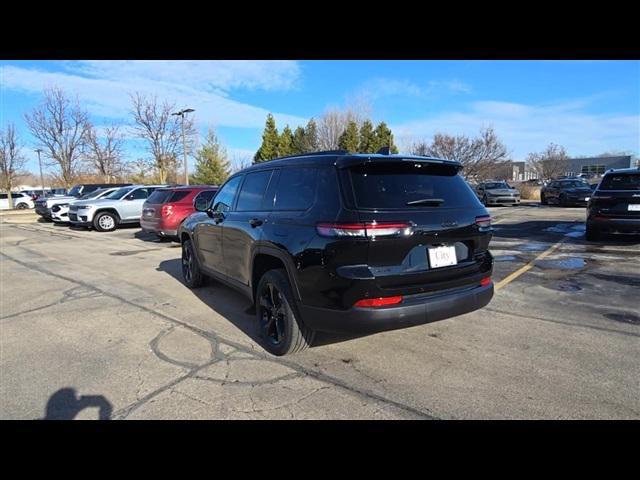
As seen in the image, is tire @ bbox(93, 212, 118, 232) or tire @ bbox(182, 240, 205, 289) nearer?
tire @ bbox(182, 240, 205, 289)

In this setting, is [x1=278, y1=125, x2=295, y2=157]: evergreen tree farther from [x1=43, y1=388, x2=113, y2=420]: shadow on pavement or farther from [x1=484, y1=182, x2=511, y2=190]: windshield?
[x1=43, y1=388, x2=113, y2=420]: shadow on pavement

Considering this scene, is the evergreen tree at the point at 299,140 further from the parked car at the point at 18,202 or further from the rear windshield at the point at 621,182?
the rear windshield at the point at 621,182

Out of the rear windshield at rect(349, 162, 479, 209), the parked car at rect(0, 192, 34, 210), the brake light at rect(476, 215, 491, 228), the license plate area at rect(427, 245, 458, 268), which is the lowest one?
the license plate area at rect(427, 245, 458, 268)

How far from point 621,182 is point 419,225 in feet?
25.4

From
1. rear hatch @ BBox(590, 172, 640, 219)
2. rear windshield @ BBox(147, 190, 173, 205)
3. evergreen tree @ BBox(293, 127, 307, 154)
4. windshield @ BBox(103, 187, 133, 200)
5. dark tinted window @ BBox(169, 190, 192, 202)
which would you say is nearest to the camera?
rear hatch @ BBox(590, 172, 640, 219)

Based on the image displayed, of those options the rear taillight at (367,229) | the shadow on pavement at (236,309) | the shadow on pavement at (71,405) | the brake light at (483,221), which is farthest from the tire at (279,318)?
the brake light at (483,221)

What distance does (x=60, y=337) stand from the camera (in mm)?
4203

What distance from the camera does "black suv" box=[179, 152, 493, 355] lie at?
2803 millimetres

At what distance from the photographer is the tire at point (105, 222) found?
15.4m

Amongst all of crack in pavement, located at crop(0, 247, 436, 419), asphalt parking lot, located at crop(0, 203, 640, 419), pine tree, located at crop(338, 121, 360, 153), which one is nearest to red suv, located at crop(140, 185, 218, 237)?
asphalt parking lot, located at crop(0, 203, 640, 419)

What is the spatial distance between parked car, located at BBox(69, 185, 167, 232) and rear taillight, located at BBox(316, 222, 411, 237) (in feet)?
45.9
